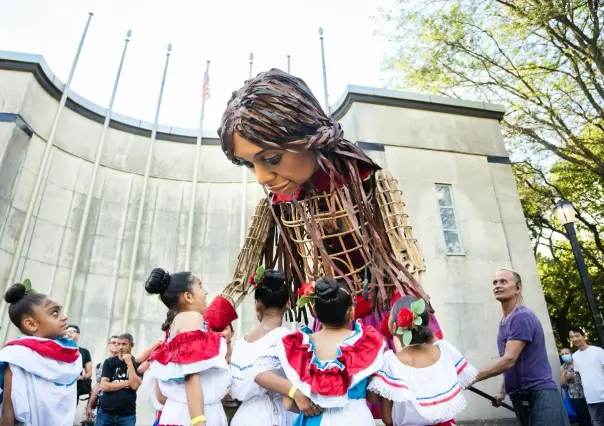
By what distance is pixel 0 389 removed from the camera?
1.91 m

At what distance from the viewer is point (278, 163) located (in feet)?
6.89

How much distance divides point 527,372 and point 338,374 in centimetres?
151

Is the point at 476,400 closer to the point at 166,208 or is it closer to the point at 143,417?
the point at 143,417

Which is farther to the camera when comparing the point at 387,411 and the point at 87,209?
the point at 87,209

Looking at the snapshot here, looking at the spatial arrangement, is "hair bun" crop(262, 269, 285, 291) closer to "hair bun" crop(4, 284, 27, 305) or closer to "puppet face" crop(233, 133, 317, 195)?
"puppet face" crop(233, 133, 317, 195)

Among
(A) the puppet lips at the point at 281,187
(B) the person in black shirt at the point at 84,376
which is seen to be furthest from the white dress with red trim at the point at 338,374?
(B) the person in black shirt at the point at 84,376

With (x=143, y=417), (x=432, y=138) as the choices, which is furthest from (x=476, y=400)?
(x=143, y=417)

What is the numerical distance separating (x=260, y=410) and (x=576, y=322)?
1315 cm

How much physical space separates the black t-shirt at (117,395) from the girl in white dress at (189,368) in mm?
2101

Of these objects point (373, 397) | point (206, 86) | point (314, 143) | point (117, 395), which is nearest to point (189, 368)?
point (373, 397)

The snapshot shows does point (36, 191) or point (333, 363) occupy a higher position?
point (36, 191)

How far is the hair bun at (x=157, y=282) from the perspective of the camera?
1975 millimetres

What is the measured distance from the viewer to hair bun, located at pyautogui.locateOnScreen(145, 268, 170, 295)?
1975 millimetres

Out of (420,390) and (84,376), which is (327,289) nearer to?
(420,390)
